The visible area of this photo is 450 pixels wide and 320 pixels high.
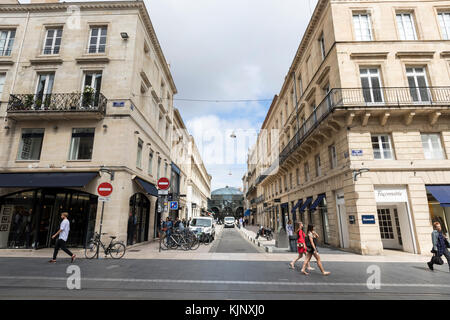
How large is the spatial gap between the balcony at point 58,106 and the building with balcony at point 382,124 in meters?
14.1

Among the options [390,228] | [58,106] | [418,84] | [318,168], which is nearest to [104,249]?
[58,106]

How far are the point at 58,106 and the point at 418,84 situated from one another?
867 inches

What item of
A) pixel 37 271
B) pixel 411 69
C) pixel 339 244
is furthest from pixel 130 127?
pixel 411 69

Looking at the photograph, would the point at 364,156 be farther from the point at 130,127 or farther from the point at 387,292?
the point at 130,127

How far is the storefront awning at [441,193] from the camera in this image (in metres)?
11.6

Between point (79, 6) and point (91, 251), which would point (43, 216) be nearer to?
point (91, 251)

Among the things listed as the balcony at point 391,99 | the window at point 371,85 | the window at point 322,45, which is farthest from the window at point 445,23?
the window at point 322,45

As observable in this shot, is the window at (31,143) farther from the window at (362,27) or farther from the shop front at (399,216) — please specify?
the window at (362,27)

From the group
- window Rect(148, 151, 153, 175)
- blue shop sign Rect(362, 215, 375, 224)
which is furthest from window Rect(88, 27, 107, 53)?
blue shop sign Rect(362, 215, 375, 224)

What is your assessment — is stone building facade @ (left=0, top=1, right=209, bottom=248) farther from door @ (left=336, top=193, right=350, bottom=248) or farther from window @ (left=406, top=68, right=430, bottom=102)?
window @ (left=406, top=68, right=430, bottom=102)

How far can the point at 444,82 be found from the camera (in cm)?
1337

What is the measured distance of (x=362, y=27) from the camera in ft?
48.9
